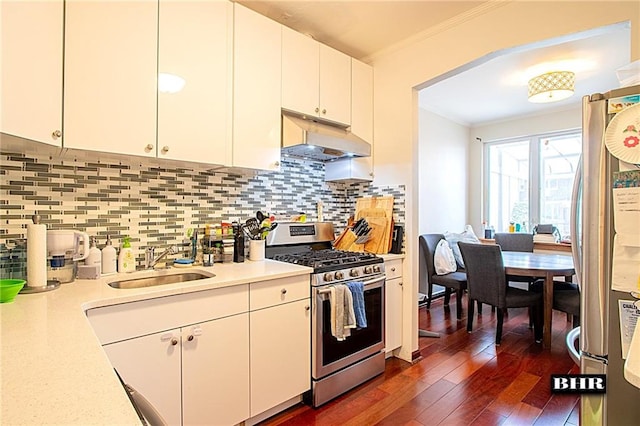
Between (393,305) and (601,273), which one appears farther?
(393,305)

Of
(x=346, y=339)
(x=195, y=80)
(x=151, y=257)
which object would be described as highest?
(x=195, y=80)

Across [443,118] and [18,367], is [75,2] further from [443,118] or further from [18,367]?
[443,118]

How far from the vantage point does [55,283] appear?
1488 millimetres

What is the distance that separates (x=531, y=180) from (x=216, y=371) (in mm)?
4945

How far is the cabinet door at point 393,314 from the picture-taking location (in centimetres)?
254

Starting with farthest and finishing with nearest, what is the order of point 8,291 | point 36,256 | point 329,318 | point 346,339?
point 346,339 → point 329,318 → point 36,256 → point 8,291

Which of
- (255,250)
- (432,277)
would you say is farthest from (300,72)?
(432,277)

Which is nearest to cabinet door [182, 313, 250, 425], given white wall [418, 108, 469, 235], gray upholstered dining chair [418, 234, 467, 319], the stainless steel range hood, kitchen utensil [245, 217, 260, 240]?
kitchen utensil [245, 217, 260, 240]

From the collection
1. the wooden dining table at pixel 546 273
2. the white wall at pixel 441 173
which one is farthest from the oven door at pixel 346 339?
the white wall at pixel 441 173

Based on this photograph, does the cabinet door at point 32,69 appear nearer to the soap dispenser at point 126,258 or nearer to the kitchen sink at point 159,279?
the soap dispenser at point 126,258

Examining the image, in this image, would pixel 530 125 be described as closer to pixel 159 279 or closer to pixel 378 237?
pixel 378 237

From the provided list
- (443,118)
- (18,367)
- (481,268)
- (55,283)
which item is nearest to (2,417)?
(18,367)

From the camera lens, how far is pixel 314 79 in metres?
2.46

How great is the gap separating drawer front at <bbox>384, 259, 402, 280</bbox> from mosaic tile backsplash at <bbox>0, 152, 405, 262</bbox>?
0.37 metres
